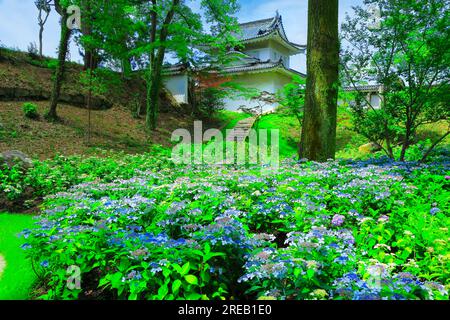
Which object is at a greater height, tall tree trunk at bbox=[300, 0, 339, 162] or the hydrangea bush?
tall tree trunk at bbox=[300, 0, 339, 162]

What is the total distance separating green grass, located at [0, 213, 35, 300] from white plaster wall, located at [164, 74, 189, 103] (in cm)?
2021

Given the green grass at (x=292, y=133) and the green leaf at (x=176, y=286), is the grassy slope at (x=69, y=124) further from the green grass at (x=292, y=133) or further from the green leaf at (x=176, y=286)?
the green leaf at (x=176, y=286)

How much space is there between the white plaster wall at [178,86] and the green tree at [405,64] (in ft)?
55.8

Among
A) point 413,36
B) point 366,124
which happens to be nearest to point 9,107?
point 366,124

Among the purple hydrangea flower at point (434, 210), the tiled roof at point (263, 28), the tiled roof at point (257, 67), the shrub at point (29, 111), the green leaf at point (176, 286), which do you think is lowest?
the green leaf at point (176, 286)

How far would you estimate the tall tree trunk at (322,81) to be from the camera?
277 inches

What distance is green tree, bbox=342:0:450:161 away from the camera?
680cm

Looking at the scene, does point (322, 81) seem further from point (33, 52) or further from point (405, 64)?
point (33, 52)

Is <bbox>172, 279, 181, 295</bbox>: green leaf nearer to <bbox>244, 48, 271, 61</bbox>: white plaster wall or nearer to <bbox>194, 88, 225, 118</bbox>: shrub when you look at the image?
<bbox>194, 88, 225, 118</bbox>: shrub

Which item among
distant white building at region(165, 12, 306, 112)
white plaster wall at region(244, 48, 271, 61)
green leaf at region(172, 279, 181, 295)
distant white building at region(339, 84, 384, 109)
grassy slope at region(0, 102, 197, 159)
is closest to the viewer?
green leaf at region(172, 279, 181, 295)

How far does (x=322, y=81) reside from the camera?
23.1ft

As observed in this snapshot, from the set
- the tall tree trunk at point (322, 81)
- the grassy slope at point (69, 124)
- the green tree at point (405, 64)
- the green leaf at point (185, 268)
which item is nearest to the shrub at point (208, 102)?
the grassy slope at point (69, 124)

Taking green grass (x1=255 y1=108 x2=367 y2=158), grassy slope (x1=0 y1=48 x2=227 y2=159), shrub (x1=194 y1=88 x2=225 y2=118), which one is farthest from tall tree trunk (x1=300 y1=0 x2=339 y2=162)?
shrub (x1=194 y1=88 x2=225 y2=118)

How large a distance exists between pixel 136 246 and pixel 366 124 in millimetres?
7313
